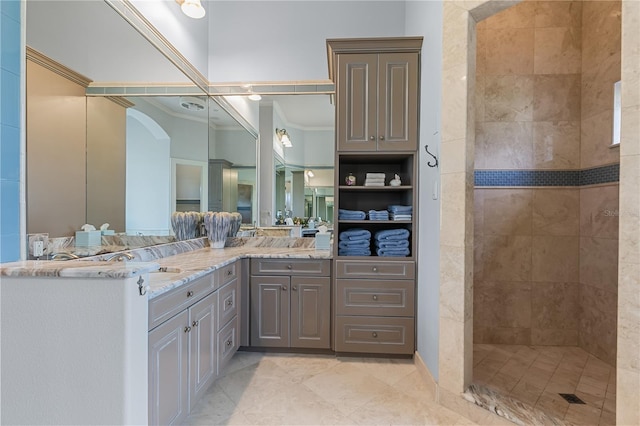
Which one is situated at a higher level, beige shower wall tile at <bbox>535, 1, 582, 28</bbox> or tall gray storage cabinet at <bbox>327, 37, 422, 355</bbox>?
beige shower wall tile at <bbox>535, 1, 582, 28</bbox>

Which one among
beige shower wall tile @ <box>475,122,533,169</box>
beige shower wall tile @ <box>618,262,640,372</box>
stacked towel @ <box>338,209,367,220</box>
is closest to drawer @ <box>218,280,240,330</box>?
stacked towel @ <box>338,209,367,220</box>

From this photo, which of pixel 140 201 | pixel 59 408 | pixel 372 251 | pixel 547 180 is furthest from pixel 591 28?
pixel 59 408

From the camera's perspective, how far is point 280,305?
8.50 feet

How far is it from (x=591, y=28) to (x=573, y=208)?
160 centimetres

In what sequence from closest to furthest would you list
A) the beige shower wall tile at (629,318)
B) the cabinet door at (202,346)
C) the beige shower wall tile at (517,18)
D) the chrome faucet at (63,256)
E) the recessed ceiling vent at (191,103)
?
1. the beige shower wall tile at (629,318)
2. the chrome faucet at (63,256)
3. the cabinet door at (202,346)
4. the recessed ceiling vent at (191,103)
5. the beige shower wall tile at (517,18)

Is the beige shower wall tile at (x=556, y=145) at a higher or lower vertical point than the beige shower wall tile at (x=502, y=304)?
higher

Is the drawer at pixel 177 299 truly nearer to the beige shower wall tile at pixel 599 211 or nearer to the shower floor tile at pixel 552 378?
the shower floor tile at pixel 552 378

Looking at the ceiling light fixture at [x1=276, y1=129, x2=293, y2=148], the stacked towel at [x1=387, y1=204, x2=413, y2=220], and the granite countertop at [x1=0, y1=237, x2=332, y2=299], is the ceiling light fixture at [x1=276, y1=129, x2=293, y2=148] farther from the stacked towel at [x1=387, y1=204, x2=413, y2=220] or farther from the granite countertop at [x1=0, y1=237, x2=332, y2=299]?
the stacked towel at [x1=387, y1=204, x2=413, y2=220]

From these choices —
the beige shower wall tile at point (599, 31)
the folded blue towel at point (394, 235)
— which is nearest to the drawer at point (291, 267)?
the folded blue towel at point (394, 235)

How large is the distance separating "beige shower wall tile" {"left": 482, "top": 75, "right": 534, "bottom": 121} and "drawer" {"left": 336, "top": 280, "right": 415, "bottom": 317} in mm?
1800

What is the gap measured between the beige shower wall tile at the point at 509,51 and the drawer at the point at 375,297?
2182 mm

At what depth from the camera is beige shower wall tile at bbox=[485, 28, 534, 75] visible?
2.78m

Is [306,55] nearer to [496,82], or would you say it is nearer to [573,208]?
[496,82]

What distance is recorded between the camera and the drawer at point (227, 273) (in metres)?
2.11
